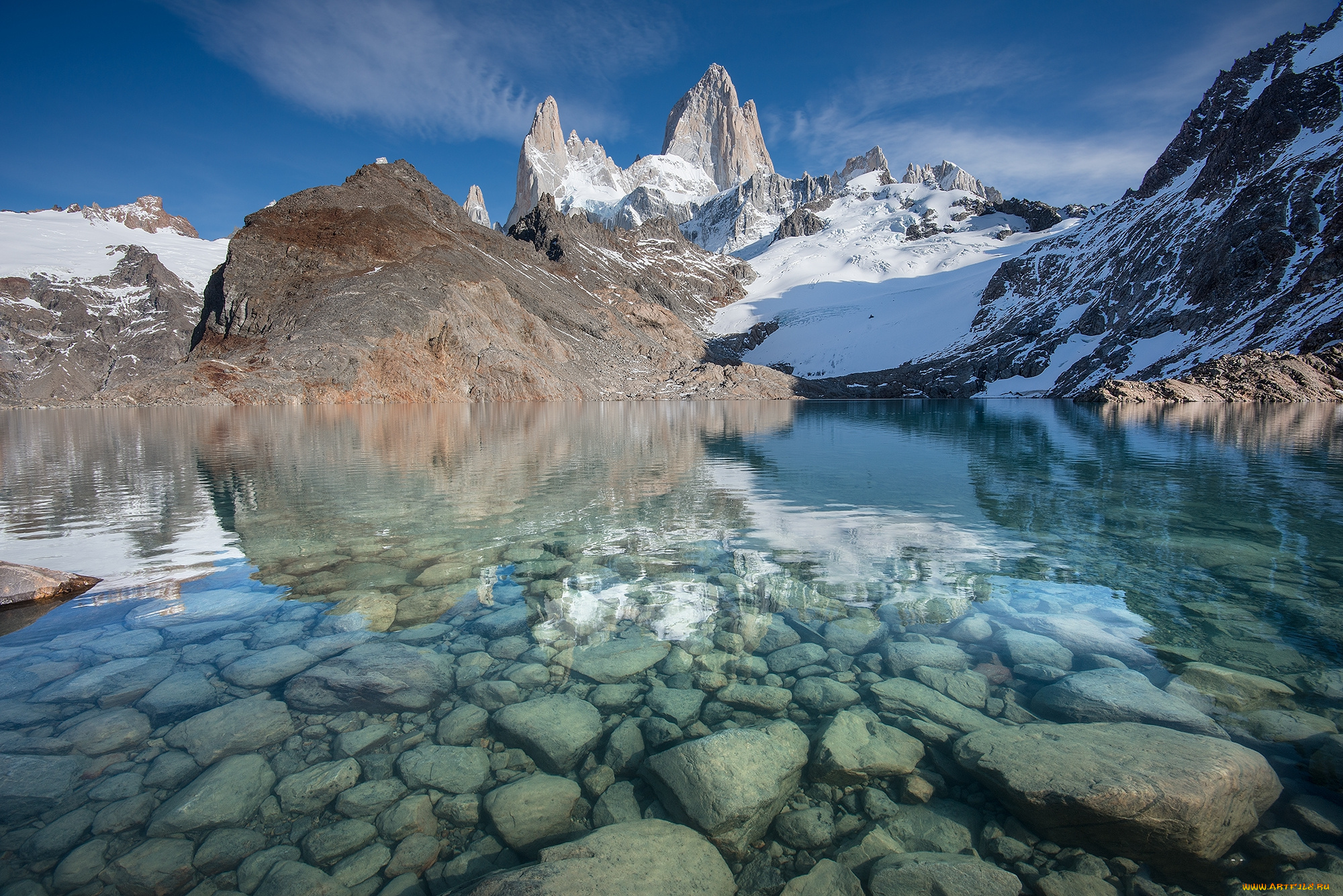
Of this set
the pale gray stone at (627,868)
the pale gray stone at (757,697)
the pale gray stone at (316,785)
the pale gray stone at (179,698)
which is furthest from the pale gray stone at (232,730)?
the pale gray stone at (757,697)

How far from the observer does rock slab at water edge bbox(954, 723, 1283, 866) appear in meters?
3.40

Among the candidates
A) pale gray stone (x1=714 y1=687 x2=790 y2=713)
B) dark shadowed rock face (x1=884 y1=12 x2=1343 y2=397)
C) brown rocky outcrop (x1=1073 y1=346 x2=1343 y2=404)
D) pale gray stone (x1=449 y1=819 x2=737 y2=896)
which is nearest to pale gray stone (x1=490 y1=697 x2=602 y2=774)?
pale gray stone (x1=449 y1=819 x2=737 y2=896)

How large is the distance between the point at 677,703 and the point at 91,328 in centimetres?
19818

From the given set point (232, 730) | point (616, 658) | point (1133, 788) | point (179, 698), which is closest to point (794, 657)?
point (616, 658)

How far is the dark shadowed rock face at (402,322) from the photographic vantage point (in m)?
59.7

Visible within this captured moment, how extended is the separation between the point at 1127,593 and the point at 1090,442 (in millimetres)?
21449

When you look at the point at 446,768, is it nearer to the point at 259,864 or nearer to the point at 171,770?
the point at 259,864

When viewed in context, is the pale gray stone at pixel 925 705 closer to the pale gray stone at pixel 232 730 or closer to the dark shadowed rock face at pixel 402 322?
the pale gray stone at pixel 232 730

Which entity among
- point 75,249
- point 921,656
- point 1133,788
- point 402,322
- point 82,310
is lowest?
point 921,656

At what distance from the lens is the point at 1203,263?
75.8 metres

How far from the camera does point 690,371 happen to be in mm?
92812

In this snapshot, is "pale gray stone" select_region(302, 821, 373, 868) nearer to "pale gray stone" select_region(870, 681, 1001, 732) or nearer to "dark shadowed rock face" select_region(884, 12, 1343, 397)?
"pale gray stone" select_region(870, 681, 1001, 732)

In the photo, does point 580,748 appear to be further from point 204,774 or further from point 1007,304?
point 1007,304

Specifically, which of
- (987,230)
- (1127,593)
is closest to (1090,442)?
(1127,593)
